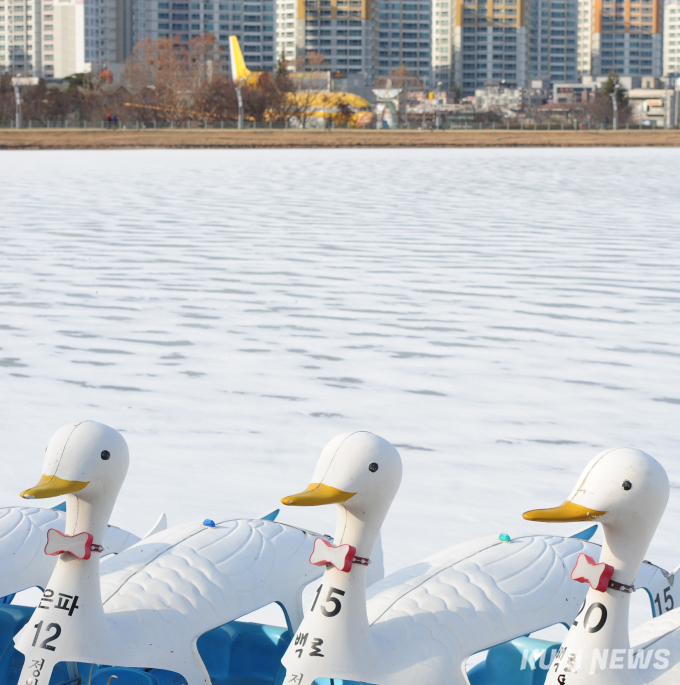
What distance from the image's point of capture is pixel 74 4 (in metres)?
168

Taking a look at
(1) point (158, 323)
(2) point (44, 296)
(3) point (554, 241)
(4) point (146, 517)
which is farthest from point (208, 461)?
(3) point (554, 241)

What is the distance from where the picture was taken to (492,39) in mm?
176000

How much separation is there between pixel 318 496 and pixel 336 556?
15 centimetres

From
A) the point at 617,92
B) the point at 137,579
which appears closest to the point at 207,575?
the point at 137,579

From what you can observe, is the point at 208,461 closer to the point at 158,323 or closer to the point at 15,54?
the point at 158,323

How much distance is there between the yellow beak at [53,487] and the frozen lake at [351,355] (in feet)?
5.79

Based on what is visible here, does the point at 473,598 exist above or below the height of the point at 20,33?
below

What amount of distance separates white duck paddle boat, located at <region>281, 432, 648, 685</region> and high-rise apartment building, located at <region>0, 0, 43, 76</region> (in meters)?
181

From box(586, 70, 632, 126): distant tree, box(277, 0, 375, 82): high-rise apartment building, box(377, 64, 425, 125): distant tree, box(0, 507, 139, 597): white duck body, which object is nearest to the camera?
box(0, 507, 139, 597): white duck body

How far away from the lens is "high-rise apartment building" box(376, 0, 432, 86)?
595ft

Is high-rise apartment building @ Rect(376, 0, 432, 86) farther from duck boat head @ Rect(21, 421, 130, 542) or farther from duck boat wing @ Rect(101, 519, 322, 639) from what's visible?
duck boat head @ Rect(21, 421, 130, 542)

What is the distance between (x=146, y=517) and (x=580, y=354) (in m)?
3.81

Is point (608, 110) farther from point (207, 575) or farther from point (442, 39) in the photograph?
point (207, 575)

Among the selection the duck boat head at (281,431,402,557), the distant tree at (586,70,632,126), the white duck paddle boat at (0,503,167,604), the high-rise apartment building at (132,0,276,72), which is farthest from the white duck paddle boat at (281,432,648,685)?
the high-rise apartment building at (132,0,276,72)
